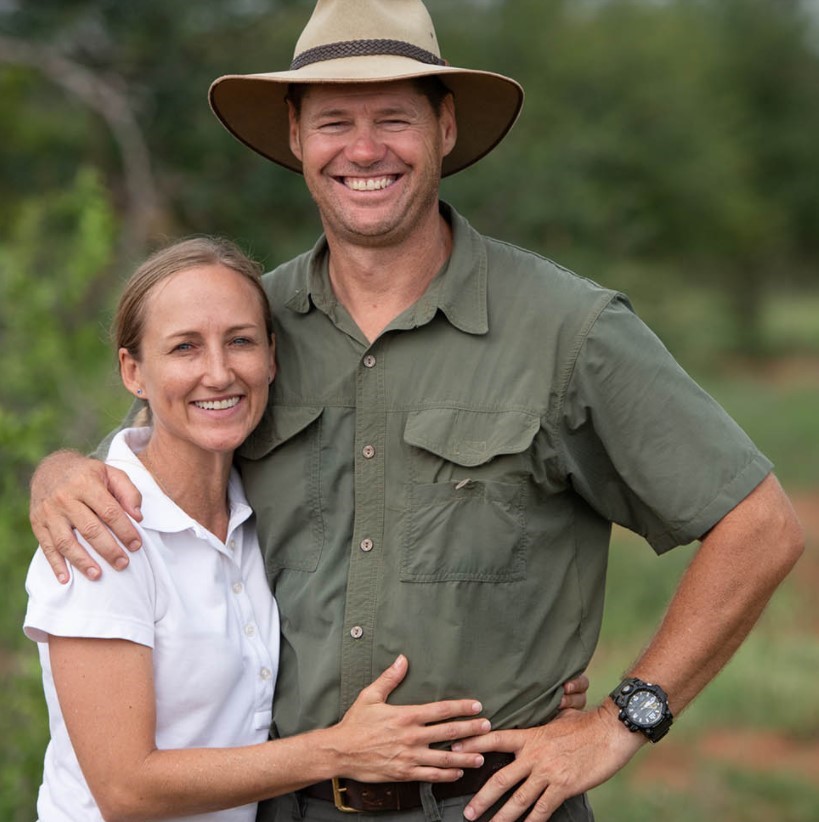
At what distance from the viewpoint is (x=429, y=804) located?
2.77 metres

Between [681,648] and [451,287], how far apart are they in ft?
2.97

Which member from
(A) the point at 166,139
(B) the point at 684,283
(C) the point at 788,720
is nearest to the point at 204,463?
(C) the point at 788,720

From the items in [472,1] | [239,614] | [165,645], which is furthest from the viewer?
[472,1]

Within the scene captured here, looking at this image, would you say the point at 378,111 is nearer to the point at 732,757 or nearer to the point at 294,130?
the point at 294,130

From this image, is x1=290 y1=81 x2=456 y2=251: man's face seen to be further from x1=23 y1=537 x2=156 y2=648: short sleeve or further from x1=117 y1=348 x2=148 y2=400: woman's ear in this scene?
x1=23 y1=537 x2=156 y2=648: short sleeve

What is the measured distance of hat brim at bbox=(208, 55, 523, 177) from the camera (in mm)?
2953

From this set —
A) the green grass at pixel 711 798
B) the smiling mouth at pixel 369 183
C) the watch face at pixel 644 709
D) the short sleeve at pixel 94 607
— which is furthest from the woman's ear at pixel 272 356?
the green grass at pixel 711 798

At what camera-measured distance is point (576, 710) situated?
2.88 meters

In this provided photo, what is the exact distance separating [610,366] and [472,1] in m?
19.2

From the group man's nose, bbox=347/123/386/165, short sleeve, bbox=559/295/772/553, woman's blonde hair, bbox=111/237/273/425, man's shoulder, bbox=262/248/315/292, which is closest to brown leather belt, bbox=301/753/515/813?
short sleeve, bbox=559/295/772/553

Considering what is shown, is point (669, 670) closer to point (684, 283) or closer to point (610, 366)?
point (610, 366)

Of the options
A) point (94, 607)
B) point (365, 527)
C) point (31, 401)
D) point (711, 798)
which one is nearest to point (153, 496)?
point (94, 607)

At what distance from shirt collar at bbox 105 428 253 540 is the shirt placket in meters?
0.28

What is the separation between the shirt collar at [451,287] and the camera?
2934mm
